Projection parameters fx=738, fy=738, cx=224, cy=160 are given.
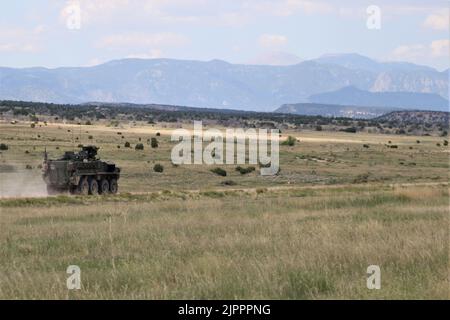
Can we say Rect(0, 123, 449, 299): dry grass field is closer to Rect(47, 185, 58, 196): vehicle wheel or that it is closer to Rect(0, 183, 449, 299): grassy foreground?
Rect(0, 183, 449, 299): grassy foreground

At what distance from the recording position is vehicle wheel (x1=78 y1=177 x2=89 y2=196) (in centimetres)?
3320

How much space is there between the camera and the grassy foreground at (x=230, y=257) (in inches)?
325

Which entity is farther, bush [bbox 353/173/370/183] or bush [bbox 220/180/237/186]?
bush [bbox 353/173/370/183]

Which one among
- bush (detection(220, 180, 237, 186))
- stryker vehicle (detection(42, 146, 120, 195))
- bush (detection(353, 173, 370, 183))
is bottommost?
bush (detection(353, 173, 370, 183))

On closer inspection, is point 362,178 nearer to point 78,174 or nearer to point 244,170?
point 244,170

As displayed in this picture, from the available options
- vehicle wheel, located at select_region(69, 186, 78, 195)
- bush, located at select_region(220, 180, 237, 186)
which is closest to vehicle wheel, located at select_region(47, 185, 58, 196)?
vehicle wheel, located at select_region(69, 186, 78, 195)

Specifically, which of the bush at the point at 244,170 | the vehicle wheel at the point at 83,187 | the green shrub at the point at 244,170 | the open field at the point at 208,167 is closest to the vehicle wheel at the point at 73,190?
the vehicle wheel at the point at 83,187

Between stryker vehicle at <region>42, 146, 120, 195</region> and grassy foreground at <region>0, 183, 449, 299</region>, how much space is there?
15.0 m

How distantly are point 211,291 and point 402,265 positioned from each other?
9.30 feet

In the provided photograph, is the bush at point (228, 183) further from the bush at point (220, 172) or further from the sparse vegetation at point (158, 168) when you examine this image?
the sparse vegetation at point (158, 168)

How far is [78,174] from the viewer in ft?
108

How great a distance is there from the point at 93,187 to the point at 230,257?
24.4m
